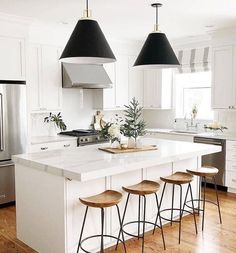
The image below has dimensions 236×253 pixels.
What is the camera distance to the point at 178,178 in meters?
3.84

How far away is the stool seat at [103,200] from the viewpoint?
2928 millimetres

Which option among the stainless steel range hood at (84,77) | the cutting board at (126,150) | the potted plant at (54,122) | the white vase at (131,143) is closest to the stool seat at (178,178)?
the cutting board at (126,150)

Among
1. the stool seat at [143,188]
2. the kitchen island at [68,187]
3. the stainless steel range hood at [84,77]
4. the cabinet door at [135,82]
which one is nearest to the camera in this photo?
the kitchen island at [68,187]

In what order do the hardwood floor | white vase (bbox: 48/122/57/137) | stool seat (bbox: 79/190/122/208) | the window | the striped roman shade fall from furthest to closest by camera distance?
the window → the striped roman shade → white vase (bbox: 48/122/57/137) → the hardwood floor → stool seat (bbox: 79/190/122/208)

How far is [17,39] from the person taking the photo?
490 cm

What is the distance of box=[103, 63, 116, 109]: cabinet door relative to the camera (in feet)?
21.2

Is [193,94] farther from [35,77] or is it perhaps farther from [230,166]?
[35,77]

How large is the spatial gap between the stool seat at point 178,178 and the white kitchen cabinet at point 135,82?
3232mm

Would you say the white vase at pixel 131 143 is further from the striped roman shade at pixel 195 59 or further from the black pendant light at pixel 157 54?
the striped roman shade at pixel 195 59

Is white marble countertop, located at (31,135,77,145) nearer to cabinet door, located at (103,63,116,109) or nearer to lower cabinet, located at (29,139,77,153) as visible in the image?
lower cabinet, located at (29,139,77,153)

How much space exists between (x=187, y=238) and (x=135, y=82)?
3981 mm

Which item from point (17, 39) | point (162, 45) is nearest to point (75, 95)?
point (17, 39)

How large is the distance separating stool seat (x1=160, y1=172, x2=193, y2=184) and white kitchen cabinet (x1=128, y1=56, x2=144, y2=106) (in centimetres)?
323

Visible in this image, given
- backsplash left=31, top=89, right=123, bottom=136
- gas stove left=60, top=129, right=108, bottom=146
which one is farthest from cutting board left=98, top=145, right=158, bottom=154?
backsplash left=31, top=89, right=123, bottom=136
